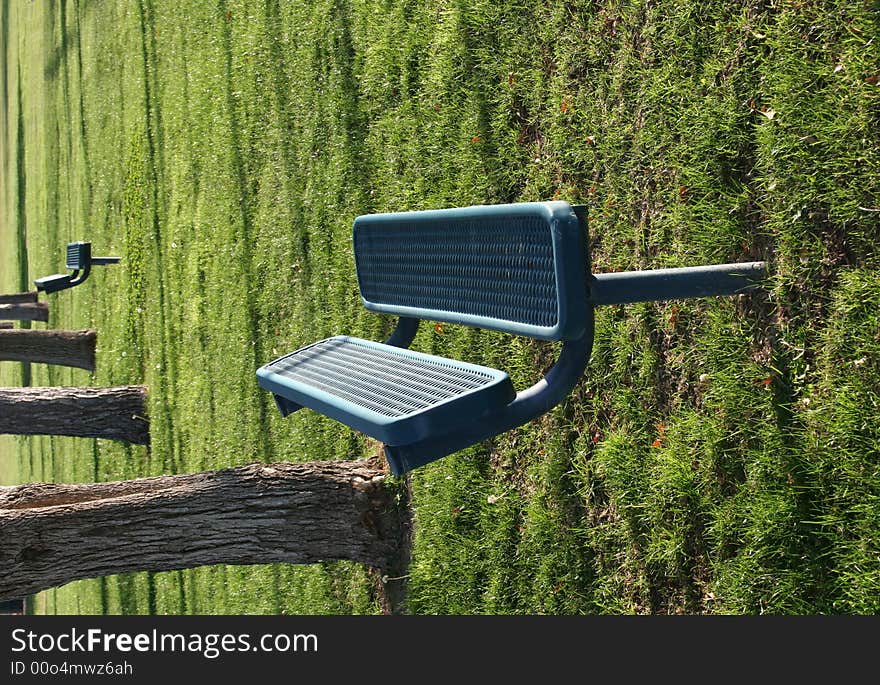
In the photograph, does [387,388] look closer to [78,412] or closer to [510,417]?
[510,417]

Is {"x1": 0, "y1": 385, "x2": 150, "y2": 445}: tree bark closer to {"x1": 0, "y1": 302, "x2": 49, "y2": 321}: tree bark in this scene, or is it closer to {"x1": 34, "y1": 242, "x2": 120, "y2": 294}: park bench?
{"x1": 34, "y1": 242, "x2": 120, "y2": 294}: park bench

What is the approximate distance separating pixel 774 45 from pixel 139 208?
818 cm

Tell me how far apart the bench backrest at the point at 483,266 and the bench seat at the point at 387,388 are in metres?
0.18

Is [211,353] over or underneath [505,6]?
underneath

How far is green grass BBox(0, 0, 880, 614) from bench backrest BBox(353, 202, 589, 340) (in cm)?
91

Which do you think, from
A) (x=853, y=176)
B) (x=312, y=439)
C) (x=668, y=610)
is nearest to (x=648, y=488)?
(x=668, y=610)

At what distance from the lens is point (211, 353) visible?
7.72m

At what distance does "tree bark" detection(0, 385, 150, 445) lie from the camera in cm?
752

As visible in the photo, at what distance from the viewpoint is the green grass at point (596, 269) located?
290cm

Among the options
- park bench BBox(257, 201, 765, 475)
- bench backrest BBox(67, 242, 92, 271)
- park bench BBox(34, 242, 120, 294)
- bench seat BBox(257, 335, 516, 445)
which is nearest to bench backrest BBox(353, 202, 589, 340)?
park bench BBox(257, 201, 765, 475)

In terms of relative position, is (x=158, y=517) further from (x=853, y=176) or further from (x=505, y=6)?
(x=853, y=176)

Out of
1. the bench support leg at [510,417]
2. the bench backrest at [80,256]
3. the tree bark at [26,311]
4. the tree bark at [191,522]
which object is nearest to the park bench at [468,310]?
the bench support leg at [510,417]

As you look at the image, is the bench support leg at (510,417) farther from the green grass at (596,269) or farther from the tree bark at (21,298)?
the tree bark at (21,298)

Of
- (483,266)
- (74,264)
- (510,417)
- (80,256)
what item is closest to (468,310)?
(483,266)
